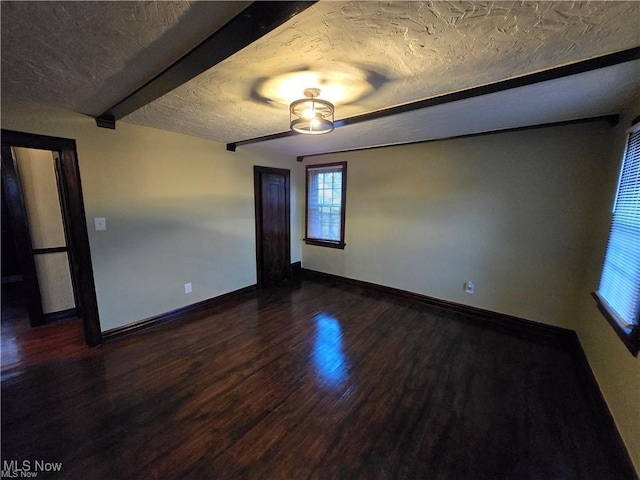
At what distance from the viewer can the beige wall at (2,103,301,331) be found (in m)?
2.31

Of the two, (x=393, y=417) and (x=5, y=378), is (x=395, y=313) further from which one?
(x=5, y=378)

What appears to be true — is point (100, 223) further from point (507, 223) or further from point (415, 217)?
point (507, 223)

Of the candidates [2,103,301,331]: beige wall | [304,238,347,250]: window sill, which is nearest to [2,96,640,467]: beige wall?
[2,103,301,331]: beige wall

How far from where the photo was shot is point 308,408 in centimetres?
175

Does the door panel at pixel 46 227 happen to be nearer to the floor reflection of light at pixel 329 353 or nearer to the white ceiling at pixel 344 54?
the white ceiling at pixel 344 54

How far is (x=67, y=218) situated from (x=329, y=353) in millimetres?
2957

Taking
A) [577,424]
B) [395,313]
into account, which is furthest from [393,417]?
[395,313]

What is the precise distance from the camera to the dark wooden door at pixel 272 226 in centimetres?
388

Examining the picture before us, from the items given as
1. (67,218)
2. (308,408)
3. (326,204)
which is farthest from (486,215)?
(67,218)

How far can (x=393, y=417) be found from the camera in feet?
5.53

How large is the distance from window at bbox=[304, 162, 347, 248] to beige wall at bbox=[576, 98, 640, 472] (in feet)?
9.46

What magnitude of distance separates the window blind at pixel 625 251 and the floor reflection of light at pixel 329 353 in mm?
1939

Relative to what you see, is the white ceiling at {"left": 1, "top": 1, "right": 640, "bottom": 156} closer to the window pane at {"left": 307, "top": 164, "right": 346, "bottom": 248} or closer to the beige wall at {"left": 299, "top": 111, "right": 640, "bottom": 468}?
the beige wall at {"left": 299, "top": 111, "right": 640, "bottom": 468}

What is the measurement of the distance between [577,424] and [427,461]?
1.14 m
